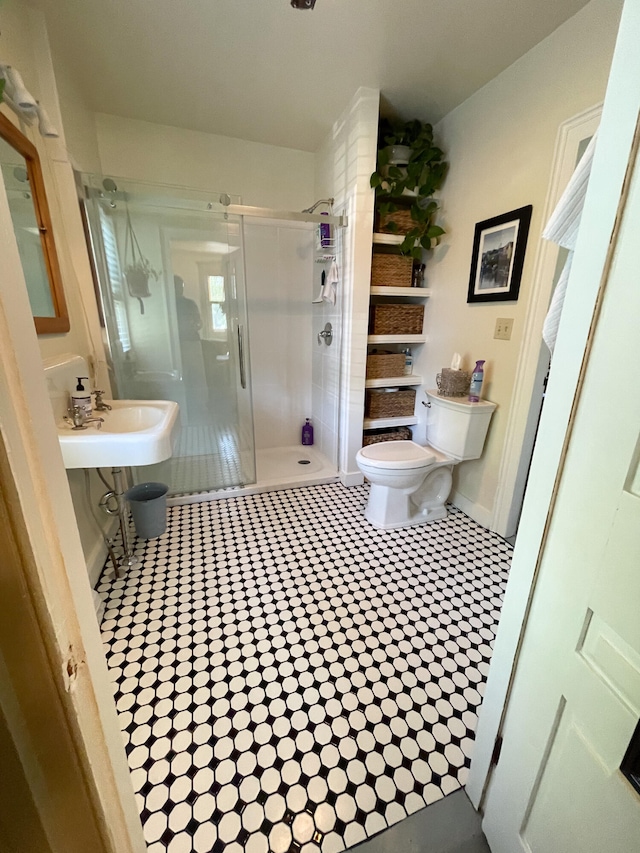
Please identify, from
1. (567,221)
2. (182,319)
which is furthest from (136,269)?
(567,221)

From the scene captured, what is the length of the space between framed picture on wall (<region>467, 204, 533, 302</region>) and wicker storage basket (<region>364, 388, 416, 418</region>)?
0.80 m

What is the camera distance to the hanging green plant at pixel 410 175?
209cm

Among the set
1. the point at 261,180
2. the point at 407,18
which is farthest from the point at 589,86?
the point at 261,180

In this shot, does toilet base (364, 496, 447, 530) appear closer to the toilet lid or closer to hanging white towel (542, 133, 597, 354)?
the toilet lid

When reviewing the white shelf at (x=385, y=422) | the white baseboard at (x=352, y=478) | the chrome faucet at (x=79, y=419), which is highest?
the chrome faucet at (x=79, y=419)

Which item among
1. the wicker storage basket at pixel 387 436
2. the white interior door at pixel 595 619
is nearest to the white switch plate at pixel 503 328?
the wicker storage basket at pixel 387 436

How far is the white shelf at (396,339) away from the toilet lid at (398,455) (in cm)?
74

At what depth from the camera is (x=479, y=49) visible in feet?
5.26

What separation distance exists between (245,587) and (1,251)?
1603 mm

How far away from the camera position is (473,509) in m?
2.21

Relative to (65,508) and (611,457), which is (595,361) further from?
(65,508)

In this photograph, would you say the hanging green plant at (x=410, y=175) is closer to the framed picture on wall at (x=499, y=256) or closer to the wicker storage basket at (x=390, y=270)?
the wicker storage basket at (x=390, y=270)

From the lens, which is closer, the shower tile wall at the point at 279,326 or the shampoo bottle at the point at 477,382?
the shampoo bottle at the point at 477,382

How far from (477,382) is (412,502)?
82cm
